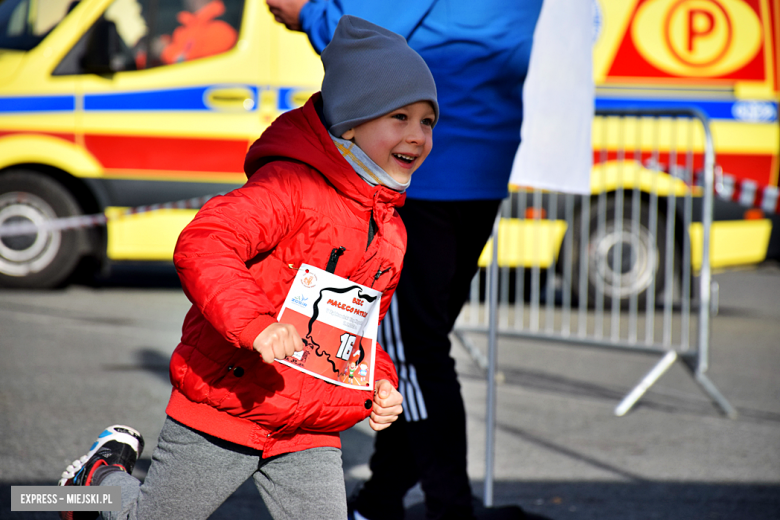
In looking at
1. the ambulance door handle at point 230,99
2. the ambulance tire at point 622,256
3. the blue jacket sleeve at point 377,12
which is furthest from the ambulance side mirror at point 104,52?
the blue jacket sleeve at point 377,12

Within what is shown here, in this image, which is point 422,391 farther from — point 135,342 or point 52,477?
point 135,342

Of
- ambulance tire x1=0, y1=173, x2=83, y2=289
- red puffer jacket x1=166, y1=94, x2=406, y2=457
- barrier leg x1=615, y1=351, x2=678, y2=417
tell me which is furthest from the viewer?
ambulance tire x1=0, y1=173, x2=83, y2=289

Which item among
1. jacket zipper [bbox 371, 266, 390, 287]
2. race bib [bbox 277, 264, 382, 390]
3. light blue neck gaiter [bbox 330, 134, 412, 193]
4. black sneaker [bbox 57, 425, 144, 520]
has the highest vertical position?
light blue neck gaiter [bbox 330, 134, 412, 193]

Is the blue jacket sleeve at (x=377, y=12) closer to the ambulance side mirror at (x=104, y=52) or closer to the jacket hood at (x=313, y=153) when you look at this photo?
the jacket hood at (x=313, y=153)

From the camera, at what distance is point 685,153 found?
21.8 ft

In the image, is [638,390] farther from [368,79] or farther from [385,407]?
[368,79]

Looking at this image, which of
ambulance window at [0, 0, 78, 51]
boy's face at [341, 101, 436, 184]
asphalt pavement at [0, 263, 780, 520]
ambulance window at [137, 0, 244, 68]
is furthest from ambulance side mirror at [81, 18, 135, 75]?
Answer: boy's face at [341, 101, 436, 184]

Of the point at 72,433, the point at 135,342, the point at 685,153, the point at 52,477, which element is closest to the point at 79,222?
the point at 135,342

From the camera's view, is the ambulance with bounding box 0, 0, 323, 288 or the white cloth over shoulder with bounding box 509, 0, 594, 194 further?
the ambulance with bounding box 0, 0, 323, 288

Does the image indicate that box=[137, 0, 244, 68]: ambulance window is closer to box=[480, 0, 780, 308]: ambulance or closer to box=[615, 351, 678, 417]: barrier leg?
box=[480, 0, 780, 308]: ambulance

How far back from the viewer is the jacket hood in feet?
5.99

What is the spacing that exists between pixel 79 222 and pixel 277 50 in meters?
2.03

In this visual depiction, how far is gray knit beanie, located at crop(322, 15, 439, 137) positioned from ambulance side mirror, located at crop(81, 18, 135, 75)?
5.04 m

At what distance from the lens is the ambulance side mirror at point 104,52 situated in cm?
641
